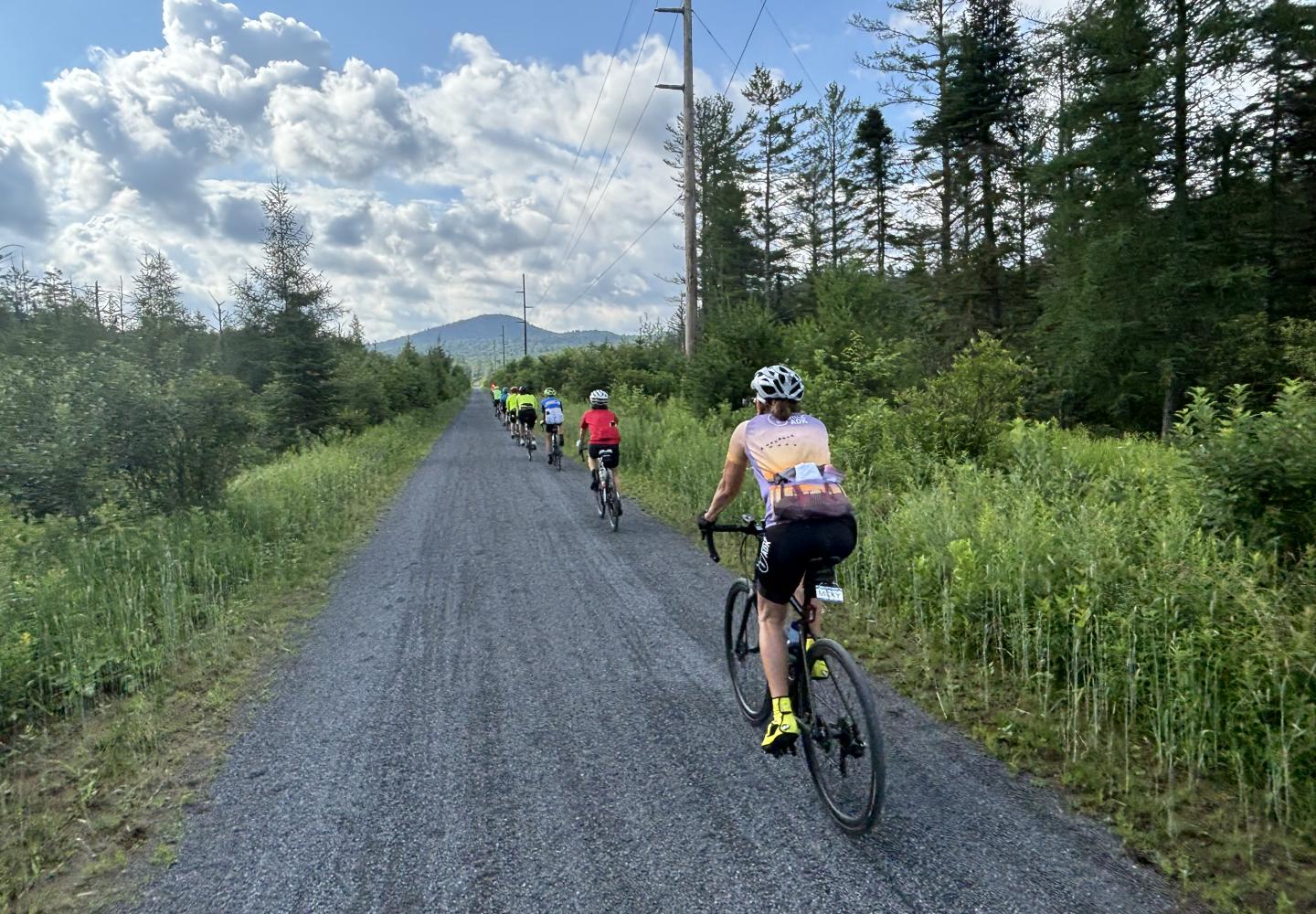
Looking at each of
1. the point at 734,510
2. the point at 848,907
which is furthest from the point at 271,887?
the point at 734,510

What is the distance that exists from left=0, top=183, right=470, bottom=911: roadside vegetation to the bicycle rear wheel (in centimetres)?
307

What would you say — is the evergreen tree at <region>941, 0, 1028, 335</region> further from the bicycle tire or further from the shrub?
the bicycle tire

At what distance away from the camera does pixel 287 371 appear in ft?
63.7

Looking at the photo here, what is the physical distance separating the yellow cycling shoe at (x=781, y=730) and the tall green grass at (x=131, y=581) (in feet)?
14.8

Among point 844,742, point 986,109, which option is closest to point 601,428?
point 844,742

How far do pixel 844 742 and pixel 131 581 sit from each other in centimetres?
691

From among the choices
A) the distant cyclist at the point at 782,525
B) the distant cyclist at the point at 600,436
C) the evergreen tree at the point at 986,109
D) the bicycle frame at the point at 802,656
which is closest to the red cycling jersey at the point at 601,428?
the distant cyclist at the point at 600,436

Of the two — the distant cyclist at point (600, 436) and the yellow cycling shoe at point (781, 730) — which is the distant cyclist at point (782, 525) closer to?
the yellow cycling shoe at point (781, 730)

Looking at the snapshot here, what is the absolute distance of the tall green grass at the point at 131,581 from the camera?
16.1ft

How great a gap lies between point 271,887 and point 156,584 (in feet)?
16.9

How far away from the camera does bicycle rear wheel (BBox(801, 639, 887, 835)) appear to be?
298 centimetres

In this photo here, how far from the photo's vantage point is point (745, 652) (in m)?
4.53

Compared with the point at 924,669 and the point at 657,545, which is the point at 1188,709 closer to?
the point at 924,669

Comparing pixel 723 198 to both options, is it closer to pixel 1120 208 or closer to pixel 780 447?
pixel 1120 208
